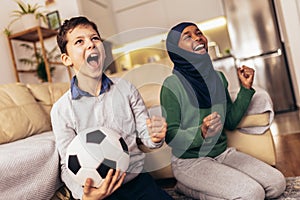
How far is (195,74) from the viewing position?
41.4 inches

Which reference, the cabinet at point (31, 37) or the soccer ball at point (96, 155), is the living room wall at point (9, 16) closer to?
the cabinet at point (31, 37)

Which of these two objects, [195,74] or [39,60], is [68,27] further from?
[39,60]

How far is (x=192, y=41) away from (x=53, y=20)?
2.53 meters

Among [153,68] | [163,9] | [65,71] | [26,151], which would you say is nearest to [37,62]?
[65,71]

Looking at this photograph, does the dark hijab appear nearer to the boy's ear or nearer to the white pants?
the white pants

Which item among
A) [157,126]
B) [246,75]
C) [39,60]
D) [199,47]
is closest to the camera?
[157,126]

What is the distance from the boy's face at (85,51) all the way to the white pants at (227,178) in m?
0.52

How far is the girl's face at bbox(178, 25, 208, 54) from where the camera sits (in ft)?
3.25

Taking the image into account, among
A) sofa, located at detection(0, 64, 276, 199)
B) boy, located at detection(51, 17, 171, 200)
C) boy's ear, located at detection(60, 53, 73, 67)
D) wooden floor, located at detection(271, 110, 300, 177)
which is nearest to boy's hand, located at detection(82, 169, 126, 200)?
boy, located at detection(51, 17, 171, 200)

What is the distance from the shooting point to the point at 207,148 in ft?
3.59

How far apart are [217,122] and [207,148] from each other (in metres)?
0.20

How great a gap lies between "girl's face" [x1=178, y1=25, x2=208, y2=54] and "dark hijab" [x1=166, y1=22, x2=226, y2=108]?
0.04 ft

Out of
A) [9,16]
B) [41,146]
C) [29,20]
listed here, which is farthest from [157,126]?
[9,16]

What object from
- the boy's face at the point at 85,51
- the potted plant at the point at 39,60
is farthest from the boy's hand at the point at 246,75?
the potted plant at the point at 39,60
